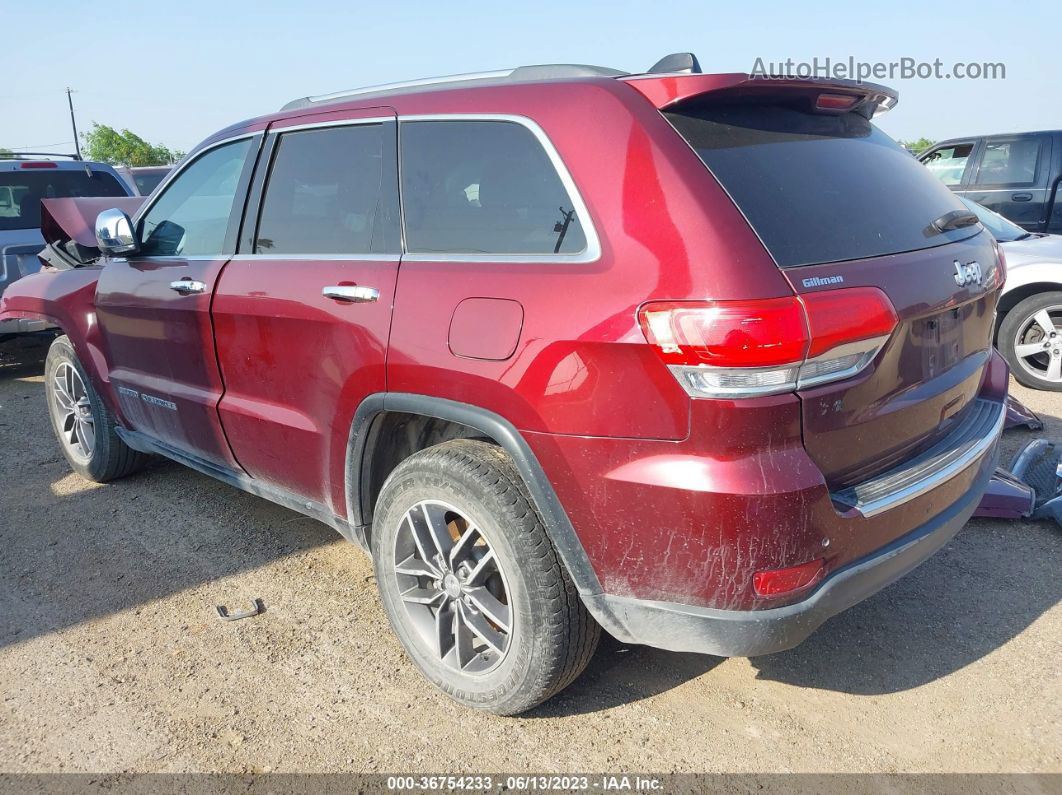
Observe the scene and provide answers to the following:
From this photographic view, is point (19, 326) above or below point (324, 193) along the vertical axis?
below

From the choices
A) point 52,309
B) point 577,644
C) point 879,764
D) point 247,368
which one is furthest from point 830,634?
point 52,309

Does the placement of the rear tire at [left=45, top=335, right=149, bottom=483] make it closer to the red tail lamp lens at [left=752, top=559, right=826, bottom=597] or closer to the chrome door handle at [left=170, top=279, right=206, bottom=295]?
the chrome door handle at [left=170, top=279, right=206, bottom=295]

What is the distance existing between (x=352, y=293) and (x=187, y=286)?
114 cm

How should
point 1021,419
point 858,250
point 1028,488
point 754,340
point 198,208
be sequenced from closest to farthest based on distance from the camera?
point 754,340, point 858,250, point 198,208, point 1028,488, point 1021,419

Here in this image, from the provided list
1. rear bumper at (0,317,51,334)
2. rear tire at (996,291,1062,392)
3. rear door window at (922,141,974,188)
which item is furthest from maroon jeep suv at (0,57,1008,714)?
rear door window at (922,141,974,188)

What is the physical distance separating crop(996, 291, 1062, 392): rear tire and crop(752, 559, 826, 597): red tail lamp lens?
4.96m

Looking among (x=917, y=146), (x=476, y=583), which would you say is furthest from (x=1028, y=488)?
(x=917, y=146)

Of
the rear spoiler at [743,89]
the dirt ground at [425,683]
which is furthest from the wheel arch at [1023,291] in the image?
the rear spoiler at [743,89]

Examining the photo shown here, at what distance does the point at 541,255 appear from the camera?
2326mm

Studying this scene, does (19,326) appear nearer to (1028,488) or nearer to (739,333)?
(739,333)

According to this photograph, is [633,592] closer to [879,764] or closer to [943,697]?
[879,764]

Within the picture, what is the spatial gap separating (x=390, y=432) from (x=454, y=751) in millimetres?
1048

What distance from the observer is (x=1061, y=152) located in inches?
365

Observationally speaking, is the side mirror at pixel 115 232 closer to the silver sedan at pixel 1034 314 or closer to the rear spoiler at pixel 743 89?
the rear spoiler at pixel 743 89
